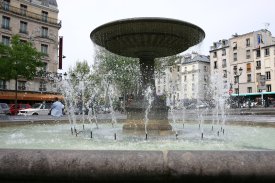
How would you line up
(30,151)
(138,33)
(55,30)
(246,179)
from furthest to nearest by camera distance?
(55,30), (138,33), (30,151), (246,179)

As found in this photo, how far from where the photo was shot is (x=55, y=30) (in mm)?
48688

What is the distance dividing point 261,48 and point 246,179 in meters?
61.6

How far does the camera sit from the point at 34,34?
150ft

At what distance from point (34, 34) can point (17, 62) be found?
49.9ft

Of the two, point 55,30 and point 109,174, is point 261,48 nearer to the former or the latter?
point 55,30

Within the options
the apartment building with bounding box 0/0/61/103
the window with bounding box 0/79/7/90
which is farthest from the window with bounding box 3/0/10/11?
the window with bounding box 0/79/7/90

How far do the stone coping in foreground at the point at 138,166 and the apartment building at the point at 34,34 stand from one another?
1595 inches

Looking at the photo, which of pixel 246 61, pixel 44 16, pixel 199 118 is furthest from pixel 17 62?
pixel 246 61

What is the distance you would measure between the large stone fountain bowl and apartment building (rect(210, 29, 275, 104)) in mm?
47654

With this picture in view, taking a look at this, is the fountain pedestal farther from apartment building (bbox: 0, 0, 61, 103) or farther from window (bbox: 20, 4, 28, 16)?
window (bbox: 20, 4, 28, 16)

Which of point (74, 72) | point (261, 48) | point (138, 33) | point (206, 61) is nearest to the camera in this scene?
point (138, 33)

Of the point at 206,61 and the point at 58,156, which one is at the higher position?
the point at 206,61

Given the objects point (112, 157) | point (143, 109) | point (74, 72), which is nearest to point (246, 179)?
point (112, 157)

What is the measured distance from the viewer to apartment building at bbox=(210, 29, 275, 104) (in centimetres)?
5734
